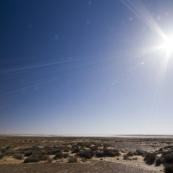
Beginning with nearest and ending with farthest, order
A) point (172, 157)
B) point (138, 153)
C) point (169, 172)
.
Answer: point (169, 172), point (172, 157), point (138, 153)

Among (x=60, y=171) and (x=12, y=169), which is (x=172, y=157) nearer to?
(x=60, y=171)

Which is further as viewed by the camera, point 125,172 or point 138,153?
point 138,153

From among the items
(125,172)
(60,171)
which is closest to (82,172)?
(60,171)

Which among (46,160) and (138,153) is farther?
(138,153)

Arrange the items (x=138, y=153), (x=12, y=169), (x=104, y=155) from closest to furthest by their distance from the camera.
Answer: (x=12, y=169) → (x=104, y=155) → (x=138, y=153)

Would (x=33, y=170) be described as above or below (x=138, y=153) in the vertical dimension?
below

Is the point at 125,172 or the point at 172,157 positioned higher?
the point at 172,157

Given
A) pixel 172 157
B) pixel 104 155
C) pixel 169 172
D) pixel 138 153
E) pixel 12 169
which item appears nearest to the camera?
pixel 169 172

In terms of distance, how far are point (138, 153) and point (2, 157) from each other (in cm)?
2037

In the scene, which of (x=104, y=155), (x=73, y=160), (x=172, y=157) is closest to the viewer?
(x=172, y=157)

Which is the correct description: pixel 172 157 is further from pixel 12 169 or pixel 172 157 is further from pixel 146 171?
pixel 12 169

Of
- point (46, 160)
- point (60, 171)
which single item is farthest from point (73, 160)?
point (60, 171)

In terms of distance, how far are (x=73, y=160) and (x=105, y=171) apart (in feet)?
21.8

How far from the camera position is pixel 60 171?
64.1 ft
